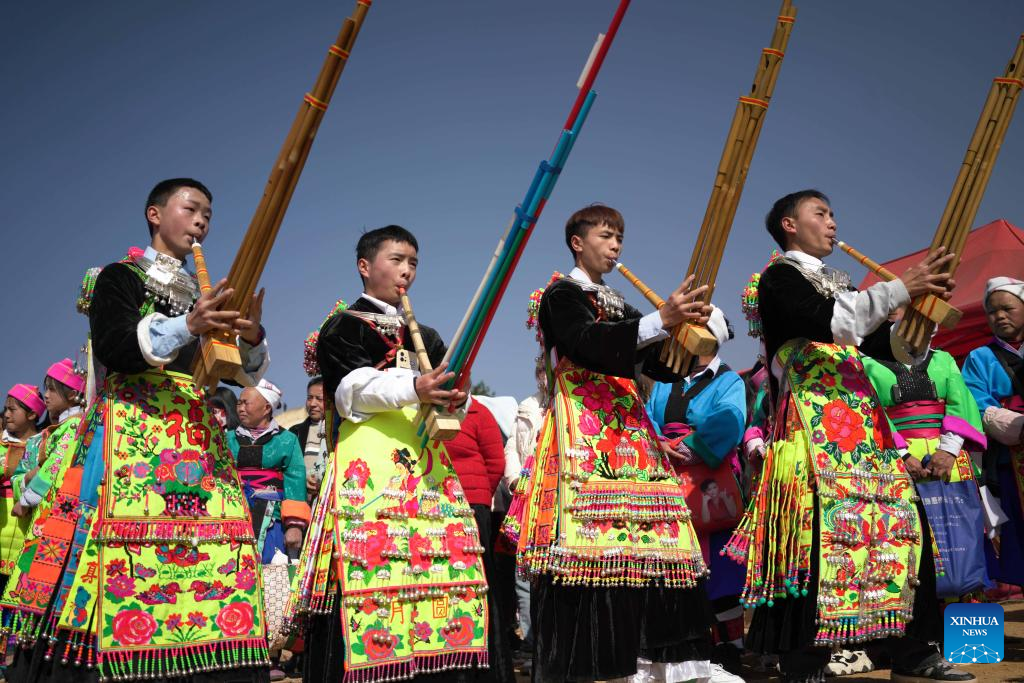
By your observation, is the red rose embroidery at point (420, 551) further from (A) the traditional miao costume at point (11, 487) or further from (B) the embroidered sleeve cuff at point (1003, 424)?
(B) the embroidered sleeve cuff at point (1003, 424)

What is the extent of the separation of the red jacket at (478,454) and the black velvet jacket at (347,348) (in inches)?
66.9

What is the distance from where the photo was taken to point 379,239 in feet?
14.0

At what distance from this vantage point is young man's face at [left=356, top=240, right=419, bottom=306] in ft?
13.7

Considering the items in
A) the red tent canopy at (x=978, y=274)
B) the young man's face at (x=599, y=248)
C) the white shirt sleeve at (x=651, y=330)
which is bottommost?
the white shirt sleeve at (x=651, y=330)

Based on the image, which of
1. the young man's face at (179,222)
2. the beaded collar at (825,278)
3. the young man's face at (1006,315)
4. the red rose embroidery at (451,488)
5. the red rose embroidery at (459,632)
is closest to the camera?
the red rose embroidery at (459,632)

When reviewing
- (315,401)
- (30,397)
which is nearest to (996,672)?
(315,401)

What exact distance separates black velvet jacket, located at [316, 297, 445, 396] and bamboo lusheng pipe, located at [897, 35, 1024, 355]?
2.18 metres

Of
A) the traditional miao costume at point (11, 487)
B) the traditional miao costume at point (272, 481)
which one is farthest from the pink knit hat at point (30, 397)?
the traditional miao costume at point (272, 481)

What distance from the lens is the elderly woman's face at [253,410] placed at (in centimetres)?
684

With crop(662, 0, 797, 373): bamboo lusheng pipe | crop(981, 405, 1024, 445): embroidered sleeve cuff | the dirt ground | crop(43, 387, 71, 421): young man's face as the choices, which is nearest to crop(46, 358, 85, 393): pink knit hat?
crop(43, 387, 71, 421): young man's face

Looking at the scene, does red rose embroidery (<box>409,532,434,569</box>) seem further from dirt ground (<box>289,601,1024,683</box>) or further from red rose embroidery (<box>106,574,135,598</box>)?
dirt ground (<box>289,601,1024,683</box>)

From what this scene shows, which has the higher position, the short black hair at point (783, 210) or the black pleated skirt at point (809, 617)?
the short black hair at point (783, 210)

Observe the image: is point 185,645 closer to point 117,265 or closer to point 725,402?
point 117,265

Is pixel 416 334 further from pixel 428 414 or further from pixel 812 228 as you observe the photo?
pixel 812 228
